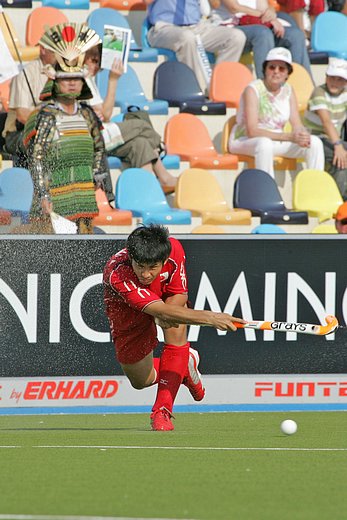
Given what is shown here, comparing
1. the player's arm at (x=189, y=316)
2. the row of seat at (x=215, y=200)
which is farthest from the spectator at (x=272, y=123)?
the player's arm at (x=189, y=316)

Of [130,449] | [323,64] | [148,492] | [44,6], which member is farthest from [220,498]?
[323,64]

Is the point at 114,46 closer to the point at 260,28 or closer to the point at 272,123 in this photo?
the point at 272,123

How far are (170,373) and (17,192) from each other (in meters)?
3.10

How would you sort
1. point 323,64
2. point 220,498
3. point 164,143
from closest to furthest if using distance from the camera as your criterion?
1. point 220,498
2. point 164,143
3. point 323,64

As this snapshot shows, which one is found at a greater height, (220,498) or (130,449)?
(220,498)

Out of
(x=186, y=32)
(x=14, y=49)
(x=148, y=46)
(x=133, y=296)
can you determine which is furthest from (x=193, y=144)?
(x=133, y=296)

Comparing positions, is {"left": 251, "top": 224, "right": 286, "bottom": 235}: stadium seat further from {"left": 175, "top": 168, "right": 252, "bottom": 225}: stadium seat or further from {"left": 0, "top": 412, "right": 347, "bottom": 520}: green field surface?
{"left": 0, "top": 412, "right": 347, "bottom": 520}: green field surface

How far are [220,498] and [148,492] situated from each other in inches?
12.9

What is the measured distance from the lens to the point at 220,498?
495 centimetres

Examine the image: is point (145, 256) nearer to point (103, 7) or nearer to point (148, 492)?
point (148, 492)

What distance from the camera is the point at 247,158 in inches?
530

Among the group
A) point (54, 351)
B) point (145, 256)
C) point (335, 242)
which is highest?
point (145, 256)

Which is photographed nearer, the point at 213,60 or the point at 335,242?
the point at 335,242

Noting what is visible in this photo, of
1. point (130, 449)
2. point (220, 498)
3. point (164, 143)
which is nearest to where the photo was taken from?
point (220, 498)
